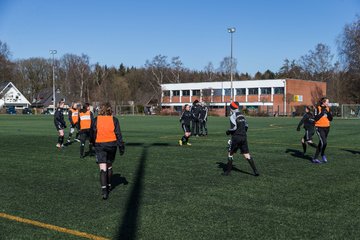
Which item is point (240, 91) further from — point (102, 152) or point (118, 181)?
point (102, 152)

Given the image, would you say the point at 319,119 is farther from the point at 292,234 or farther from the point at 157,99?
the point at 157,99

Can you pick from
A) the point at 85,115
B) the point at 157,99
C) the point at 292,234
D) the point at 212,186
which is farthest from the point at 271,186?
the point at 157,99

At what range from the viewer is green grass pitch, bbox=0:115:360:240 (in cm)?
604

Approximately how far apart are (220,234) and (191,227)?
20.0 inches

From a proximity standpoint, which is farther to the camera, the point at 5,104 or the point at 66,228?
the point at 5,104

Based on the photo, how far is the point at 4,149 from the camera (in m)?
17.2

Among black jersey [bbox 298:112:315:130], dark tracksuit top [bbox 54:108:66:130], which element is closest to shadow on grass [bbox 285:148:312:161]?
black jersey [bbox 298:112:315:130]

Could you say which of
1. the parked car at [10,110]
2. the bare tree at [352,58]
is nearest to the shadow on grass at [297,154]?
the bare tree at [352,58]

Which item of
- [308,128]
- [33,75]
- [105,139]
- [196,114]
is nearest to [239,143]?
[105,139]

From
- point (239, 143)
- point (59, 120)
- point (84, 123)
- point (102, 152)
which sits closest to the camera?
point (102, 152)

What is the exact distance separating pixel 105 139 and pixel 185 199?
1.93m

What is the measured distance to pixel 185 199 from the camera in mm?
7922

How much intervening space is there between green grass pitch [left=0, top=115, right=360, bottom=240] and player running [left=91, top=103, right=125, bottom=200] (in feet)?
1.90

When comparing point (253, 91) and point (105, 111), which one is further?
point (253, 91)
